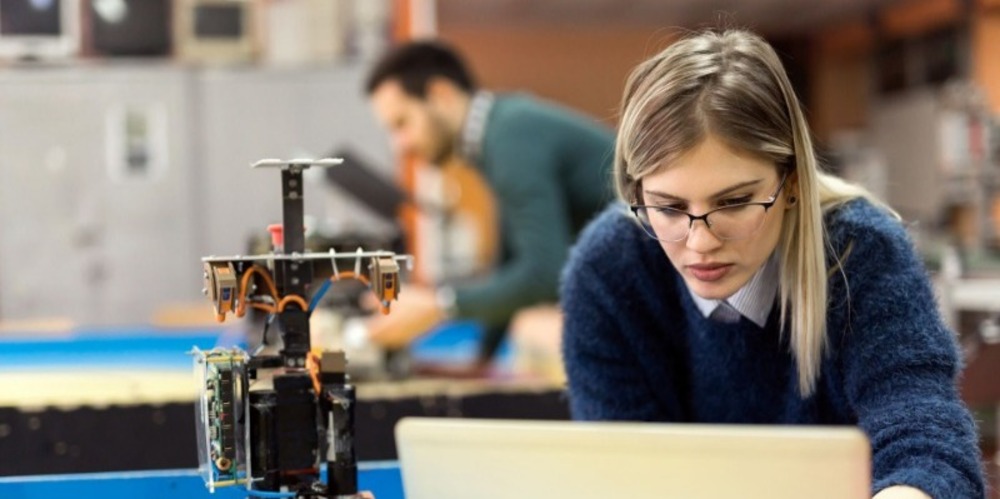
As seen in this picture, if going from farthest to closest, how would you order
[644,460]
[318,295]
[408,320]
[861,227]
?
1. [408,320]
2. [861,227]
3. [318,295]
4. [644,460]

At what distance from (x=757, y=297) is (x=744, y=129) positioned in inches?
11.3

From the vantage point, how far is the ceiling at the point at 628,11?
1068cm

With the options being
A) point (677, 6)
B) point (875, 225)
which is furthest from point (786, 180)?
point (677, 6)

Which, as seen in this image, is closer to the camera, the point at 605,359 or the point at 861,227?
the point at 861,227

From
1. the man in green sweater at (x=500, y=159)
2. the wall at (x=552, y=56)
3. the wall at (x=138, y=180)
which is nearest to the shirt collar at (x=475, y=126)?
the man in green sweater at (x=500, y=159)

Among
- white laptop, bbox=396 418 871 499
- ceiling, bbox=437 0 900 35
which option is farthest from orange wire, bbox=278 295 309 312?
ceiling, bbox=437 0 900 35

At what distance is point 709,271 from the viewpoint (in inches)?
51.8

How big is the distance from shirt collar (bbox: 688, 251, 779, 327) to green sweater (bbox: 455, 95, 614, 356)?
109 cm

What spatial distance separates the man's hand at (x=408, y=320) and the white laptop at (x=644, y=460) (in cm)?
171

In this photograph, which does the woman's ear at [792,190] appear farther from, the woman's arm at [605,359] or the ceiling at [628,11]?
the ceiling at [628,11]

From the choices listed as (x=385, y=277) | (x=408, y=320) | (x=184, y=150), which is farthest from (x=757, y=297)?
(x=184, y=150)

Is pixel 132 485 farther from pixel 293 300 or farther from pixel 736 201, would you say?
pixel 736 201

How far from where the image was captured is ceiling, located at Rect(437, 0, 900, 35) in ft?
→ 35.0

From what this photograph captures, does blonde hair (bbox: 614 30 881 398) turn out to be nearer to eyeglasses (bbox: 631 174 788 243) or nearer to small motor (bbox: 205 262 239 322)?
eyeglasses (bbox: 631 174 788 243)
